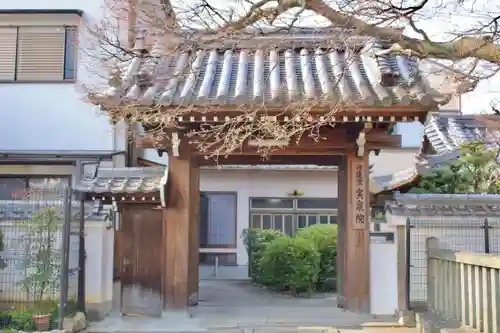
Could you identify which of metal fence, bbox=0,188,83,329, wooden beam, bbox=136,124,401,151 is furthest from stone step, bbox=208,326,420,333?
wooden beam, bbox=136,124,401,151

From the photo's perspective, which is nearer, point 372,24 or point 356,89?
point 372,24

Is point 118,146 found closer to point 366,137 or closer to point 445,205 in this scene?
point 366,137

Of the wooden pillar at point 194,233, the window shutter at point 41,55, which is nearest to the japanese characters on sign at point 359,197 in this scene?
the wooden pillar at point 194,233

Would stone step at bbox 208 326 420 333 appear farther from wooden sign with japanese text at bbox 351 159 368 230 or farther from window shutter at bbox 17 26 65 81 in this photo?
window shutter at bbox 17 26 65 81

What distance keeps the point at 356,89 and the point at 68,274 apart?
5.82m

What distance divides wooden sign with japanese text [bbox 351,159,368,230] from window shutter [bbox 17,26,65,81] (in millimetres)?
8861

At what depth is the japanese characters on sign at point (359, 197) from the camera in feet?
34.9

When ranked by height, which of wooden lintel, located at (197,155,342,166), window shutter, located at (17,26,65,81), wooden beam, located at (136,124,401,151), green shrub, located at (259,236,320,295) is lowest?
green shrub, located at (259,236,320,295)

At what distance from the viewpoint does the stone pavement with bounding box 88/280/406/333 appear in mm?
9773

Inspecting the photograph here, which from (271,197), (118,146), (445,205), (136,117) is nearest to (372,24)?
(136,117)

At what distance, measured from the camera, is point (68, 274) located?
384 inches

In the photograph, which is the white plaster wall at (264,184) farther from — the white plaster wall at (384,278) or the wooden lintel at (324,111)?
the wooden lintel at (324,111)

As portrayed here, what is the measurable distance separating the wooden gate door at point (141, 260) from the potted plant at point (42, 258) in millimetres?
1485

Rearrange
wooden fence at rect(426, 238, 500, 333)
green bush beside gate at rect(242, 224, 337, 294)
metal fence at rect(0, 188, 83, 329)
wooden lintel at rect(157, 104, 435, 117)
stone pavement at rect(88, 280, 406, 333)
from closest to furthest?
wooden fence at rect(426, 238, 500, 333), wooden lintel at rect(157, 104, 435, 117), metal fence at rect(0, 188, 83, 329), stone pavement at rect(88, 280, 406, 333), green bush beside gate at rect(242, 224, 337, 294)
